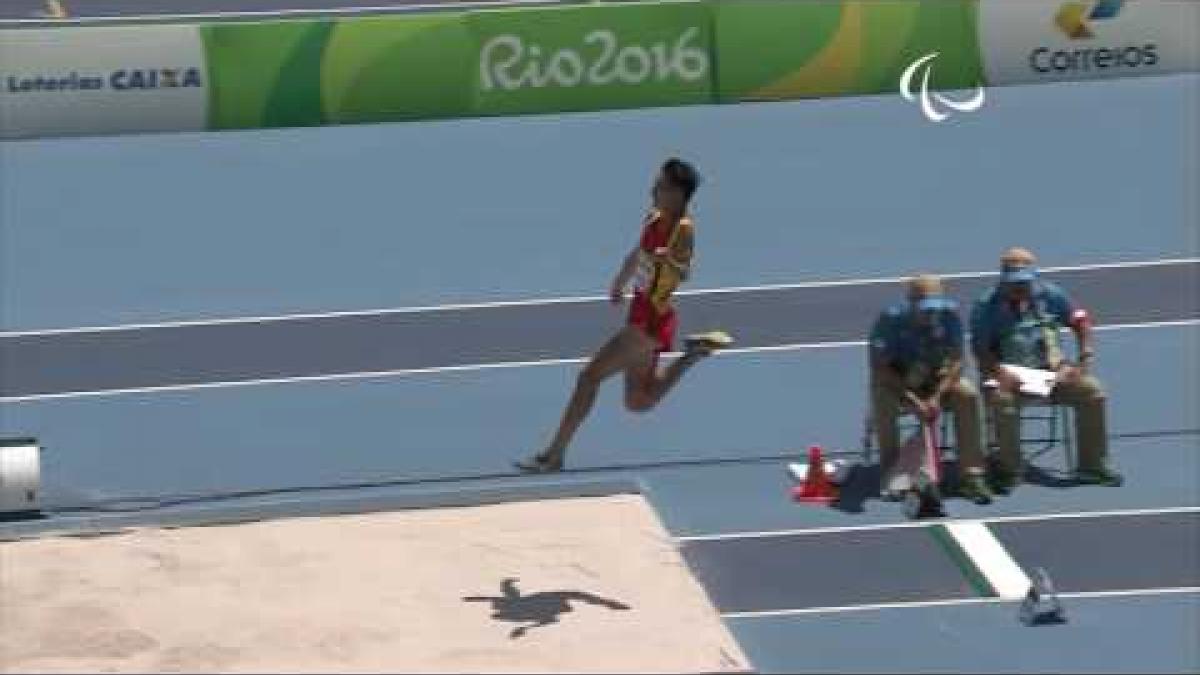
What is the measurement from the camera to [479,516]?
16188mm

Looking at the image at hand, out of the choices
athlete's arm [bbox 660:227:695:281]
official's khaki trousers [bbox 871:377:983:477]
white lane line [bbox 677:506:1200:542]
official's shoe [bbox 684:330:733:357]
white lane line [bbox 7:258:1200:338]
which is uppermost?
athlete's arm [bbox 660:227:695:281]

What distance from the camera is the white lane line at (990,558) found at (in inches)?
594

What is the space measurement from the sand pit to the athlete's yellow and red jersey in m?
1.05

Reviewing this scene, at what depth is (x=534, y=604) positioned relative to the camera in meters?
14.7

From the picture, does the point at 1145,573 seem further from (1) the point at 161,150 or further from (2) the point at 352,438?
(1) the point at 161,150

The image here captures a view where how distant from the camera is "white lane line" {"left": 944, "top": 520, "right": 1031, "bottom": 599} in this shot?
49.5ft

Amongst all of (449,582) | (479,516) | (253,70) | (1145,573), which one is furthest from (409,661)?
(253,70)

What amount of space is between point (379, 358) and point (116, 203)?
4659 millimetres

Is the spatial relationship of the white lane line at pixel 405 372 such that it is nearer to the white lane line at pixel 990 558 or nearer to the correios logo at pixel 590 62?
the white lane line at pixel 990 558

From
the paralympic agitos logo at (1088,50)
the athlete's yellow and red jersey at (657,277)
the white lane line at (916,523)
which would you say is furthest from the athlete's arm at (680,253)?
the paralympic agitos logo at (1088,50)

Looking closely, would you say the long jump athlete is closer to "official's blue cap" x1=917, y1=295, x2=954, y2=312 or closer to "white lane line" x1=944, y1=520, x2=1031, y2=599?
"official's blue cap" x1=917, y1=295, x2=954, y2=312

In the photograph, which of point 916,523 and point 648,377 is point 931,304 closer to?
point 916,523

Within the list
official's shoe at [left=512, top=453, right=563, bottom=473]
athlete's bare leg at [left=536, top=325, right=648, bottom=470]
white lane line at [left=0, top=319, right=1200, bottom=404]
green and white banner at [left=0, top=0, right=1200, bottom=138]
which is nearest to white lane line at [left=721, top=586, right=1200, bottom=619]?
athlete's bare leg at [left=536, top=325, right=648, bottom=470]

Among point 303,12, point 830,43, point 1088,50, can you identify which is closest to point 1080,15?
point 1088,50
